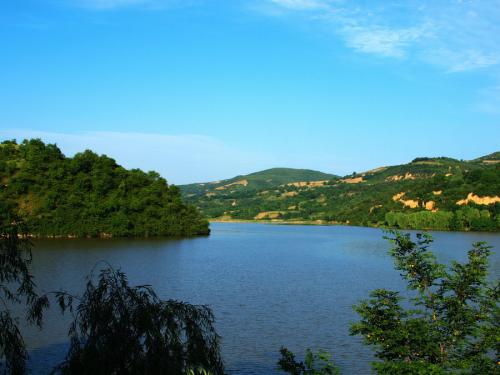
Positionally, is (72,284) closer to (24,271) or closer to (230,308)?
(230,308)

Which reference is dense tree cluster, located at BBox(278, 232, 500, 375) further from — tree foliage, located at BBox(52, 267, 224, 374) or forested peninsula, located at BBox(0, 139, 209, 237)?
forested peninsula, located at BBox(0, 139, 209, 237)

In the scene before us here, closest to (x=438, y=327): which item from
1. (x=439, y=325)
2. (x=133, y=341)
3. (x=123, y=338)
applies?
(x=439, y=325)

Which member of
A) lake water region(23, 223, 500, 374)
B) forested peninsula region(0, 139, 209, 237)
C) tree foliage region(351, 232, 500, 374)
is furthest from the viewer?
forested peninsula region(0, 139, 209, 237)

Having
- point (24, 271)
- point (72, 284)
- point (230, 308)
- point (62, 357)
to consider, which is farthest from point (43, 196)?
point (24, 271)

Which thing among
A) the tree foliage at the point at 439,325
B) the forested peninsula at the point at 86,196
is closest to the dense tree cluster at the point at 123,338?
the tree foliage at the point at 439,325

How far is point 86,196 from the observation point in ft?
393

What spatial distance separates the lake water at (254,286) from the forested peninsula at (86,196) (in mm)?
25341

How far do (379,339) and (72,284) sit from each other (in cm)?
3971

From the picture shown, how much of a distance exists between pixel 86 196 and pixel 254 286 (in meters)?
79.3

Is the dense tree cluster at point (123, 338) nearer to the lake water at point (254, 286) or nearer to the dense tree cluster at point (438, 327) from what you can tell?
the dense tree cluster at point (438, 327)

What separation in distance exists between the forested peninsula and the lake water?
998 inches

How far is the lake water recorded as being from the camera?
94.9ft

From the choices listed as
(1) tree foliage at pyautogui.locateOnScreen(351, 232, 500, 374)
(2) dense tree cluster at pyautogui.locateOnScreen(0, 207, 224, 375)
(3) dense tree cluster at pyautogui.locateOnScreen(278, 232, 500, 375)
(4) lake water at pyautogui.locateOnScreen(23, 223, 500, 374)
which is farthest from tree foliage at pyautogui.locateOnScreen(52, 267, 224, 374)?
(4) lake water at pyautogui.locateOnScreen(23, 223, 500, 374)

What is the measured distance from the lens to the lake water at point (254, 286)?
94.9 feet
